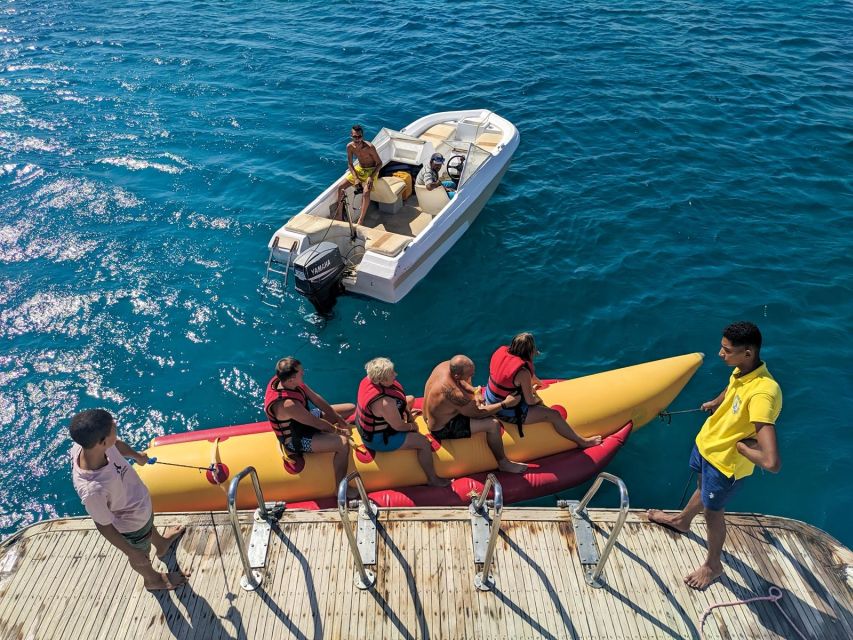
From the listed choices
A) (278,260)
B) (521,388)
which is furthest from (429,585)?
(278,260)

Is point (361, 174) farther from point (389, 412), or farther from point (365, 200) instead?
point (389, 412)

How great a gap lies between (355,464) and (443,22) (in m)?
17.5

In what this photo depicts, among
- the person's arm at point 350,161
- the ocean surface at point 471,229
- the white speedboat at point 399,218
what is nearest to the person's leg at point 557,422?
the ocean surface at point 471,229

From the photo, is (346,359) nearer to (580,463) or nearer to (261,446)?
(261,446)

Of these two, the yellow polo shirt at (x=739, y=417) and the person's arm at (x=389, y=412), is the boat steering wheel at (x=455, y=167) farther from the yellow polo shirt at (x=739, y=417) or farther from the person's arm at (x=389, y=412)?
the yellow polo shirt at (x=739, y=417)

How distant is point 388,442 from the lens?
21.6 feet

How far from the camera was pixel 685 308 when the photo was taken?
966cm

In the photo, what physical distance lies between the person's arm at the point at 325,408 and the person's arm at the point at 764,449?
4.29 m

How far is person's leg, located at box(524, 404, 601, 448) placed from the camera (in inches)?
279

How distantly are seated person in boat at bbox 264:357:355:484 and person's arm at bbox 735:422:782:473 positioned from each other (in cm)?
414

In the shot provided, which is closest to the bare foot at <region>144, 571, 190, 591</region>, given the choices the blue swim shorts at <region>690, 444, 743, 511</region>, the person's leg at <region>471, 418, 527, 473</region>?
the person's leg at <region>471, 418, 527, 473</region>

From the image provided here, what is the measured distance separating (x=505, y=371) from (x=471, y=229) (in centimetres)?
528

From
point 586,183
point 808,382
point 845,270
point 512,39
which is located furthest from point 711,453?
point 512,39

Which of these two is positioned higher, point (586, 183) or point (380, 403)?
point (380, 403)
